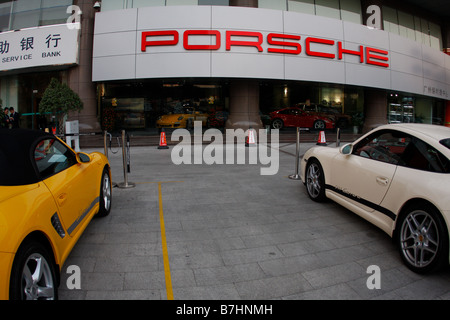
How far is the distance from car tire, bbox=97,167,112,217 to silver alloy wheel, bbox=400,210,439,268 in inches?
153

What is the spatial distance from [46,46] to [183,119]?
8.65 m

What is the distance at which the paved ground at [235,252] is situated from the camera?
276cm

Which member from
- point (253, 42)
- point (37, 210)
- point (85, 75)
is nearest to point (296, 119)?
point (253, 42)

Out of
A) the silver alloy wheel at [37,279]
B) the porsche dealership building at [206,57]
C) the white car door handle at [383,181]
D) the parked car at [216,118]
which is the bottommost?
the silver alloy wheel at [37,279]

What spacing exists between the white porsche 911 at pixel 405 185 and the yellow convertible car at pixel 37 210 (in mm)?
3270

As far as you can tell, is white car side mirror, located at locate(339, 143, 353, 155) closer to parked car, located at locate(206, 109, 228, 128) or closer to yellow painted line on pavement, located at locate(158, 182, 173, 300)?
yellow painted line on pavement, located at locate(158, 182, 173, 300)

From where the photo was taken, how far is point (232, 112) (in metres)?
18.5

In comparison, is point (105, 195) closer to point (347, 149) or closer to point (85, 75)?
point (347, 149)

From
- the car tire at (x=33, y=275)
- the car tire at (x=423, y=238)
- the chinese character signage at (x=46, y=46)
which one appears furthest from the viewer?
the chinese character signage at (x=46, y=46)

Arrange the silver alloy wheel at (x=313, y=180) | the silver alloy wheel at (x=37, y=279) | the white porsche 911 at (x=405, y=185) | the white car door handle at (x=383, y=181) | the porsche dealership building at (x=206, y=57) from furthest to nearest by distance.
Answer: the porsche dealership building at (x=206, y=57)
the silver alloy wheel at (x=313, y=180)
the white car door handle at (x=383, y=181)
the white porsche 911 at (x=405, y=185)
the silver alloy wheel at (x=37, y=279)

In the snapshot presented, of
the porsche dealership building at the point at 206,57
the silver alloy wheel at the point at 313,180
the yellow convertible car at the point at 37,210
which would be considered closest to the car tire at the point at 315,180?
the silver alloy wheel at the point at 313,180

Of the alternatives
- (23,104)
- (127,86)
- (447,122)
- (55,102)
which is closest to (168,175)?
(55,102)

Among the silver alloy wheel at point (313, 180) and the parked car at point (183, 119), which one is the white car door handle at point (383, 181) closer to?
the silver alloy wheel at point (313, 180)

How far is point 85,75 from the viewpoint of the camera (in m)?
17.4
